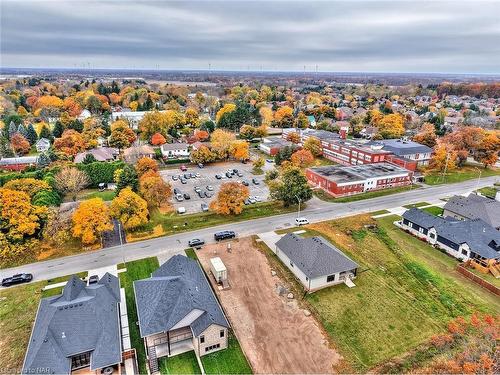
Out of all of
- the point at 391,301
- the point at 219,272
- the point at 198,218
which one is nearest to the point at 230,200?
the point at 198,218

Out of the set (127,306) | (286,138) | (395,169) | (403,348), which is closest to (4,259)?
(127,306)

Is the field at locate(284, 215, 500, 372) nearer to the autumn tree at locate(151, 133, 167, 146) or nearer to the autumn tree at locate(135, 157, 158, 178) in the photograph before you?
the autumn tree at locate(135, 157, 158, 178)

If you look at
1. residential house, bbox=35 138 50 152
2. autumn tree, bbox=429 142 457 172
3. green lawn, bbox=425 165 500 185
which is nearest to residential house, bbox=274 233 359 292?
green lawn, bbox=425 165 500 185

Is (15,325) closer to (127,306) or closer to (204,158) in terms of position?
(127,306)

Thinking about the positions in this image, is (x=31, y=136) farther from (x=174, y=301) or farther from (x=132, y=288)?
(x=174, y=301)

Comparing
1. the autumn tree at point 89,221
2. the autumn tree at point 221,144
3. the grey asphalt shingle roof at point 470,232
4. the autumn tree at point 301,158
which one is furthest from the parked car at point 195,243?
the autumn tree at point 221,144

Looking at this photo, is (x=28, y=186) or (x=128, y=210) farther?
(x=28, y=186)
